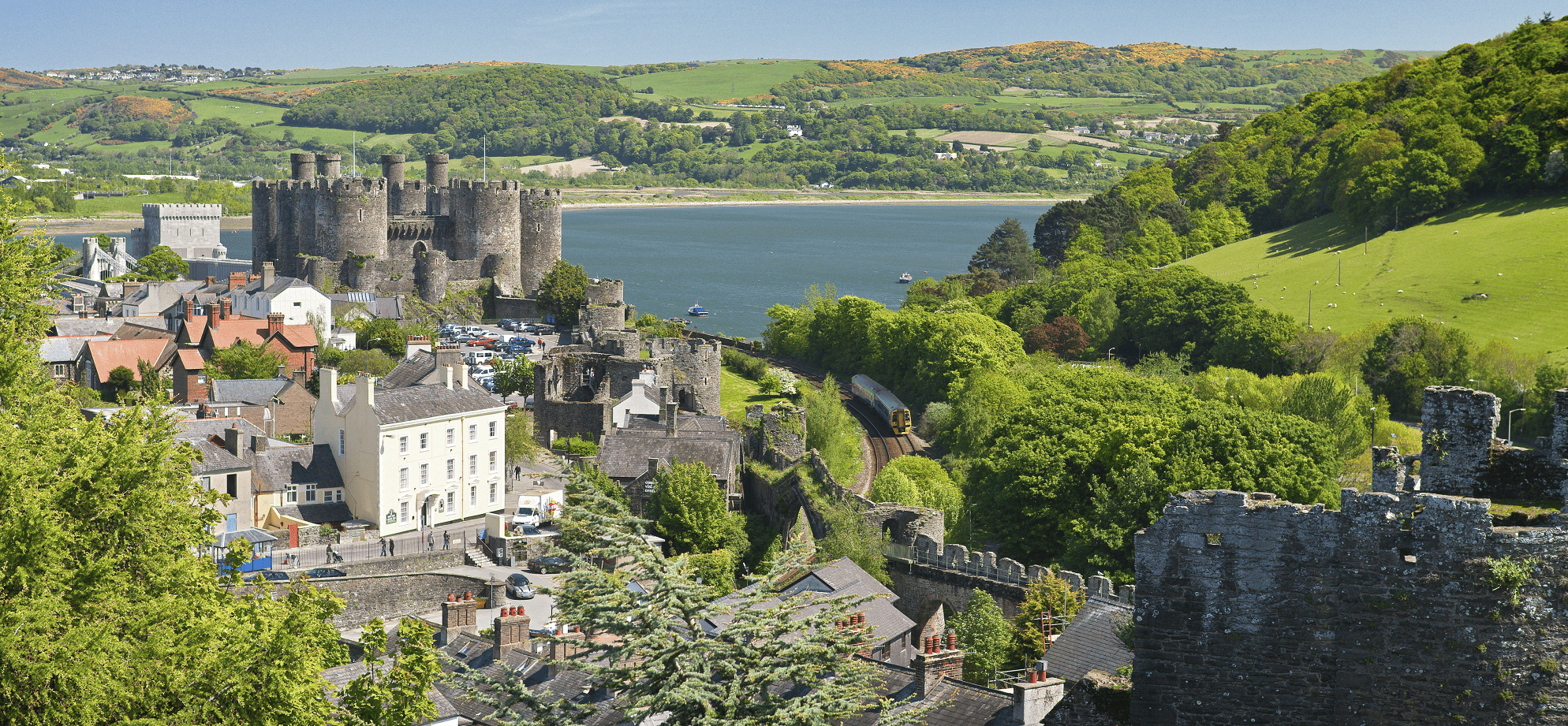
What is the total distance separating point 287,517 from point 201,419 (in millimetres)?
4646

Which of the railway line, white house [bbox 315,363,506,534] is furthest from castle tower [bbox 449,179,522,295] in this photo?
white house [bbox 315,363,506,534]

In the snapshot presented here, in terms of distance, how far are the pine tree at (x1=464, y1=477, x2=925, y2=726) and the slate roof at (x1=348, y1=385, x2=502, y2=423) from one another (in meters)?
25.9

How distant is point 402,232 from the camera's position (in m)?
69.1

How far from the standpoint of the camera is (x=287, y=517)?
113 ft

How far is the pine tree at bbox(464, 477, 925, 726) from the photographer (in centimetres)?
1015

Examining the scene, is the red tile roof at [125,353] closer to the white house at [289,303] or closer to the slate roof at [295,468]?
the white house at [289,303]

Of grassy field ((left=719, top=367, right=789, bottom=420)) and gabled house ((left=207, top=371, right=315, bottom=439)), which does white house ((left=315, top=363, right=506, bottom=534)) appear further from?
grassy field ((left=719, top=367, right=789, bottom=420))

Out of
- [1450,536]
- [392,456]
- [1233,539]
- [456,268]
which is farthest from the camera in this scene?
[456,268]

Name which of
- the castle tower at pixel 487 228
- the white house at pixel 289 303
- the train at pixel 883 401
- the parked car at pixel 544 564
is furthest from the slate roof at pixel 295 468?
the castle tower at pixel 487 228

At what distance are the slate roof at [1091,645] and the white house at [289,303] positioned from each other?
41.9 m

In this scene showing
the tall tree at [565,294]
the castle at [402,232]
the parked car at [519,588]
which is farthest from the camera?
the castle at [402,232]

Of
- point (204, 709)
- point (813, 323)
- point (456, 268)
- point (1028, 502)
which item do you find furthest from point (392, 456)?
point (813, 323)

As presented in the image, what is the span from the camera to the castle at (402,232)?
2621 inches

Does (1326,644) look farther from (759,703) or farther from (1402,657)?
(759,703)
